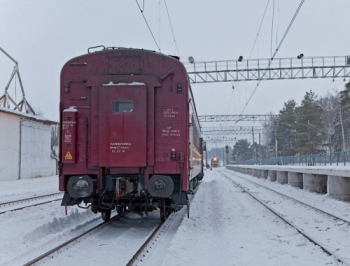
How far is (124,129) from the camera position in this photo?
359 inches

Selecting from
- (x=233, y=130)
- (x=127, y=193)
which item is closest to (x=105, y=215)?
(x=127, y=193)

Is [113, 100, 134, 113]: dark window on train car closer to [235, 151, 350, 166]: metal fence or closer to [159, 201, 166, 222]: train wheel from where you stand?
[159, 201, 166, 222]: train wheel

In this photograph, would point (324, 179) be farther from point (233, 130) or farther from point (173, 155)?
point (233, 130)

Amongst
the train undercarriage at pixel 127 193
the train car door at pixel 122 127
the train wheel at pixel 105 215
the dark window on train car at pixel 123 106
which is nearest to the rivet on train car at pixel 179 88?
the train car door at pixel 122 127

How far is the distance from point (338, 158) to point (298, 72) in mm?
10169

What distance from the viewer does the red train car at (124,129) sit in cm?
910

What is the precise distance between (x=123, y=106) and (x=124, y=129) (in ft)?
1.63

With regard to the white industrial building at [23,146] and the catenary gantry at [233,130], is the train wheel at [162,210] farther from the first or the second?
the catenary gantry at [233,130]

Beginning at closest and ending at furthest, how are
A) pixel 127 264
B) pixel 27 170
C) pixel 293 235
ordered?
pixel 127 264
pixel 293 235
pixel 27 170

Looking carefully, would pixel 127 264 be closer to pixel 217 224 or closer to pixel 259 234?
pixel 259 234

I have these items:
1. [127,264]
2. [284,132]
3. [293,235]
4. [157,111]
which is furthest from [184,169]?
[284,132]

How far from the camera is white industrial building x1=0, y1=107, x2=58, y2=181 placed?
105ft

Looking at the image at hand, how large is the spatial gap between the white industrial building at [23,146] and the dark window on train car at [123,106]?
24.2m

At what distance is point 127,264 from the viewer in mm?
6219
